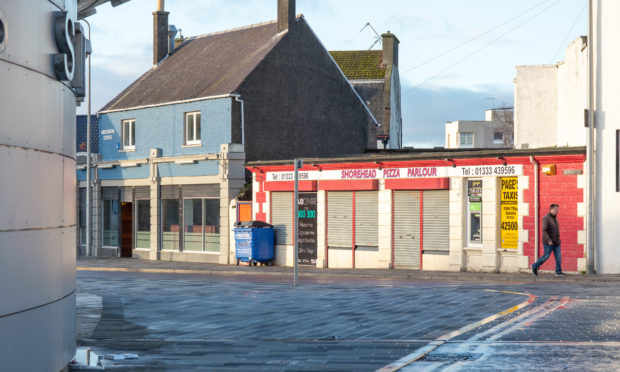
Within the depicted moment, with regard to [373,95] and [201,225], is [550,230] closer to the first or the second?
[201,225]

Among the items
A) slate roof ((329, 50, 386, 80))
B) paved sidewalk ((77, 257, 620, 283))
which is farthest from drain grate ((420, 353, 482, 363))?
slate roof ((329, 50, 386, 80))

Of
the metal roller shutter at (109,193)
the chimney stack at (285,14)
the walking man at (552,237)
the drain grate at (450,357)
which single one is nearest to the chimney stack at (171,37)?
the metal roller shutter at (109,193)

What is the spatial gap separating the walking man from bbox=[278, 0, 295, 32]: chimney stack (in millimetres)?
16533

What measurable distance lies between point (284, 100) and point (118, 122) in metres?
8.27

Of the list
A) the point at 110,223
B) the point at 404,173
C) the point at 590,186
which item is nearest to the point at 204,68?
the point at 110,223

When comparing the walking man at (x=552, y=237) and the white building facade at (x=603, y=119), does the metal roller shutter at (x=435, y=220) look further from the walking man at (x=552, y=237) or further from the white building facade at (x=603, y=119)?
the white building facade at (x=603, y=119)

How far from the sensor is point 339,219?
97.0 ft

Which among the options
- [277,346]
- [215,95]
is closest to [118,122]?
[215,95]

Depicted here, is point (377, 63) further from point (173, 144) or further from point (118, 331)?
point (118, 331)

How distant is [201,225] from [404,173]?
405 inches

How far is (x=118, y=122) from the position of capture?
3850 cm

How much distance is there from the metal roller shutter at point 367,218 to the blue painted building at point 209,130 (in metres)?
5.74

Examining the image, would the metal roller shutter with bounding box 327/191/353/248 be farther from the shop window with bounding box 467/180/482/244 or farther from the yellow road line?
the yellow road line

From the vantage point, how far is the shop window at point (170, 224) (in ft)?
117
